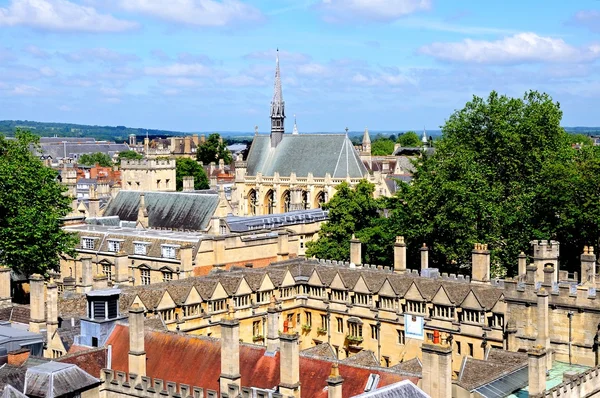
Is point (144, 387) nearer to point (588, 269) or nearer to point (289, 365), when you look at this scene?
point (289, 365)

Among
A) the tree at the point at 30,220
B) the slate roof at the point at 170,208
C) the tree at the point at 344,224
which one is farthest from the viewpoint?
the slate roof at the point at 170,208

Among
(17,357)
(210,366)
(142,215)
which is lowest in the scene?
(210,366)

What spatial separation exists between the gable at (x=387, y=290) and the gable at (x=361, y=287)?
2.62ft

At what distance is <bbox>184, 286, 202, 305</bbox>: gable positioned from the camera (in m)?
41.0

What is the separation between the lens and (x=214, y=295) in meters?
42.4

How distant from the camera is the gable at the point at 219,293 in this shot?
139ft

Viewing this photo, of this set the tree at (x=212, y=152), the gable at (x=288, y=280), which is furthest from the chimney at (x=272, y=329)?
the tree at (x=212, y=152)

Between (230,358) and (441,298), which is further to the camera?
(441,298)

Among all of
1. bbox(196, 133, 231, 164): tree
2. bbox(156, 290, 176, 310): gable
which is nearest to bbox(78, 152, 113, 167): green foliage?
bbox(196, 133, 231, 164): tree

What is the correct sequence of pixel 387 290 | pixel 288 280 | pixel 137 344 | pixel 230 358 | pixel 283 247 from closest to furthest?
1. pixel 230 358
2. pixel 137 344
3. pixel 387 290
4. pixel 288 280
5. pixel 283 247

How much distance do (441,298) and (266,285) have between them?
29.2ft

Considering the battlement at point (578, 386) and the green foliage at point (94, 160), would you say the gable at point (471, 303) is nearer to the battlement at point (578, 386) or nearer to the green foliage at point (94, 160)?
the battlement at point (578, 386)

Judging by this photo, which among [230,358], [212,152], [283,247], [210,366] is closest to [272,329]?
[230,358]

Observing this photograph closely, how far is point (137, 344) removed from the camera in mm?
31906
